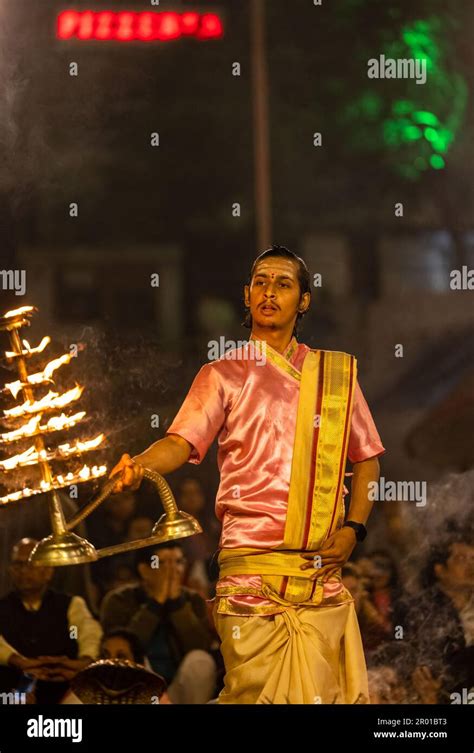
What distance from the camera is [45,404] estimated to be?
588 cm

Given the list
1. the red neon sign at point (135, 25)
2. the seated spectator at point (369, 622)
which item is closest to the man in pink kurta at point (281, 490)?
the seated spectator at point (369, 622)

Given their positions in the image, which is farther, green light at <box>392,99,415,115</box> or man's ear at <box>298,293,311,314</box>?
green light at <box>392,99,415,115</box>

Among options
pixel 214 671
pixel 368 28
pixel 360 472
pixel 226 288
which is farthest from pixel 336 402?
pixel 368 28

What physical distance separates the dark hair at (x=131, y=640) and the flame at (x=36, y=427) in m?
0.95

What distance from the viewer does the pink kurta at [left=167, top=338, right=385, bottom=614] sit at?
5539mm

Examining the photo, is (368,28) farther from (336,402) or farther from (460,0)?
(336,402)

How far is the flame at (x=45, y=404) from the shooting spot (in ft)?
19.1

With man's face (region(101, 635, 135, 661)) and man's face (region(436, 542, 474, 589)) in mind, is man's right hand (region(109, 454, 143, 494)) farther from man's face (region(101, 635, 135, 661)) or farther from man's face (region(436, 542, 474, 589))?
man's face (region(436, 542, 474, 589))

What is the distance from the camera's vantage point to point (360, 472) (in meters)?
5.76

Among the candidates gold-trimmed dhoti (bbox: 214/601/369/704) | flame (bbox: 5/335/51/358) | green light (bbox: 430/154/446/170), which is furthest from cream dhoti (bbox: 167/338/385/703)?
green light (bbox: 430/154/446/170)

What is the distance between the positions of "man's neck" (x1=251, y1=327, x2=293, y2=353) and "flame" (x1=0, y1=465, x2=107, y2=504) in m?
0.87

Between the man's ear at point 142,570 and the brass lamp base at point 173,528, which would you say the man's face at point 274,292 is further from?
the man's ear at point 142,570
